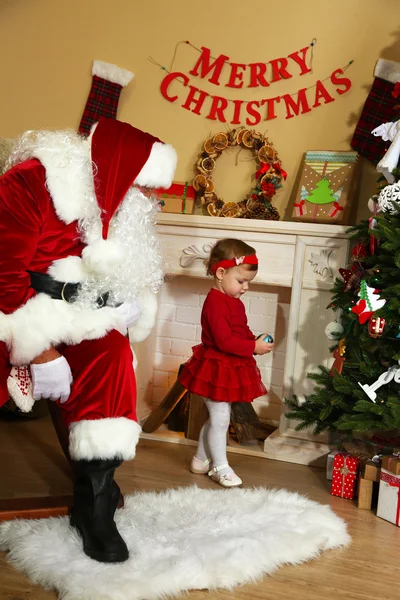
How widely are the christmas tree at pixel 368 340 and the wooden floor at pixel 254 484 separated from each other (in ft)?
0.97

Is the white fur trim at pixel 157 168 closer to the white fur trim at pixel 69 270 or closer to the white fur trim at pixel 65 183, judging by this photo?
the white fur trim at pixel 65 183

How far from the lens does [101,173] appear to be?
2.20m

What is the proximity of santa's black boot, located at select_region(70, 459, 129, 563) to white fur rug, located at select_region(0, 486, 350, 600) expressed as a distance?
0.04 metres

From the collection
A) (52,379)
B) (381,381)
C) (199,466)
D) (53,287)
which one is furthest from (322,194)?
(52,379)

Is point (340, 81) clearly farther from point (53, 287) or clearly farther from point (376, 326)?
point (53, 287)

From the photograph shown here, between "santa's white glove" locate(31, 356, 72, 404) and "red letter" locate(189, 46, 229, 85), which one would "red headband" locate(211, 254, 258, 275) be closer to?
"santa's white glove" locate(31, 356, 72, 404)

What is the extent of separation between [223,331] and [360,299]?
0.58 m

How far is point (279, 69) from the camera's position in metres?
3.67

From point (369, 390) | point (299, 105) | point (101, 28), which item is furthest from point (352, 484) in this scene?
point (101, 28)

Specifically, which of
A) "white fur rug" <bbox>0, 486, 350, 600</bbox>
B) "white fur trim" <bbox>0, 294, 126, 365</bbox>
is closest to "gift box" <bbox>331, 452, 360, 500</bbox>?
"white fur rug" <bbox>0, 486, 350, 600</bbox>

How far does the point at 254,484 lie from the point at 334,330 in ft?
2.45

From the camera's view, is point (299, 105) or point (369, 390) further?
point (299, 105)

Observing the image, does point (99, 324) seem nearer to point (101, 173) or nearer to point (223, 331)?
point (101, 173)

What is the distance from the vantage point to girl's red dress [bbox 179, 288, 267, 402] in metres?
2.90
